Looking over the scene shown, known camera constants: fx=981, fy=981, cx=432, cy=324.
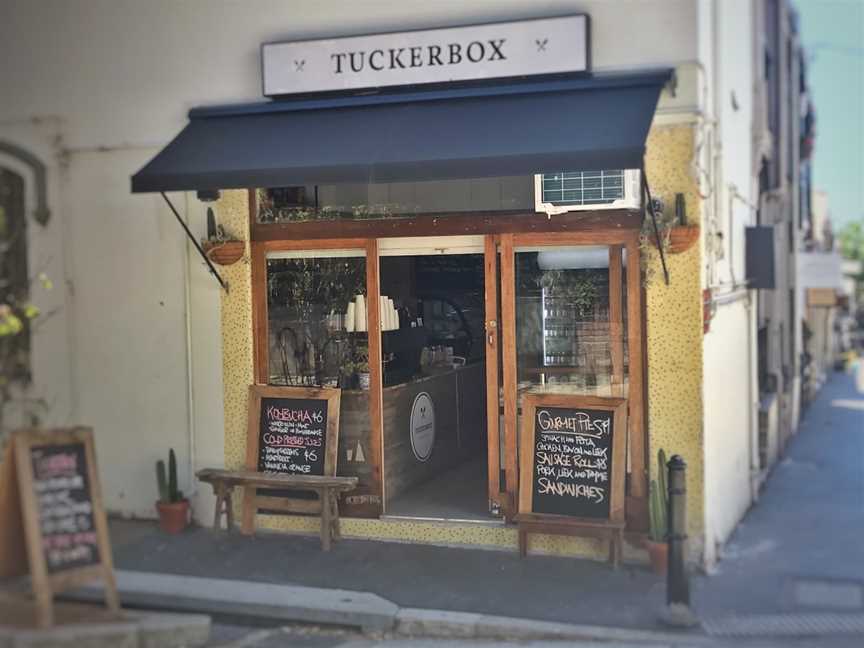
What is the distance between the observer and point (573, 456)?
22.4 feet

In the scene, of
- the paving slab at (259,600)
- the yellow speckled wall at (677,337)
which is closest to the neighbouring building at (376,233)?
the yellow speckled wall at (677,337)

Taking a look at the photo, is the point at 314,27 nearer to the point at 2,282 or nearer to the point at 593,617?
the point at 2,282

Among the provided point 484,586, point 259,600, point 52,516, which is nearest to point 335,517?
point 259,600

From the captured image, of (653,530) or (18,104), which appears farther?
(18,104)

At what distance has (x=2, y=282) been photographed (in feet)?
21.7

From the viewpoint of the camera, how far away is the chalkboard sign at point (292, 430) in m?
7.35

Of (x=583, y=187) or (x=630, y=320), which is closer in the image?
(x=583, y=187)

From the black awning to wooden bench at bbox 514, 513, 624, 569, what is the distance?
7.88 ft

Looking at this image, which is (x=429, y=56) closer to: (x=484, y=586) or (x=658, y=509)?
(x=658, y=509)

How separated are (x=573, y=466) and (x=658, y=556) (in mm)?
821

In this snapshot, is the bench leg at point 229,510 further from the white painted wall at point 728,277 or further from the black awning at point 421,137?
the white painted wall at point 728,277

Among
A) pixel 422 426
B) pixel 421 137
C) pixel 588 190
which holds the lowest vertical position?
pixel 422 426

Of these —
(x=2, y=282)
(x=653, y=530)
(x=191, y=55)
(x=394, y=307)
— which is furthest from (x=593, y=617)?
(x=191, y=55)

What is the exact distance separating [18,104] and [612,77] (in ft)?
15.6
